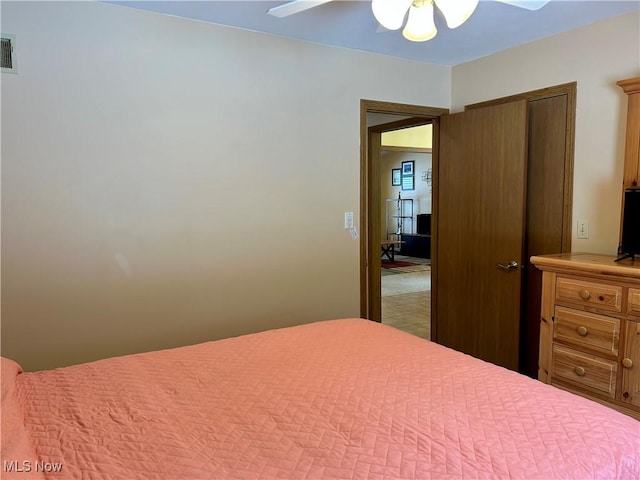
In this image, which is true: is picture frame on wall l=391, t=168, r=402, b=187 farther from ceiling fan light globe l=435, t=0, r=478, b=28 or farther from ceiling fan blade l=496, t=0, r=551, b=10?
ceiling fan light globe l=435, t=0, r=478, b=28

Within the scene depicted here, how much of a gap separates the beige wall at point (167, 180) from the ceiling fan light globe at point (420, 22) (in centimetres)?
113

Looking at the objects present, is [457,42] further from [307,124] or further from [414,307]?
[414,307]

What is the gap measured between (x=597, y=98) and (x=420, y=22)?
4.78 feet

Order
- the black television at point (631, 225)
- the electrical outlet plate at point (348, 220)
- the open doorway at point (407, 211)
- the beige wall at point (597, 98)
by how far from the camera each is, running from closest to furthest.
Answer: the black television at point (631, 225)
the beige wall at point (597, 98)
the electrical outlet plate at point (348, 220)
the open doorway at point (407, 211)

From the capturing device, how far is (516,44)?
3.05 m

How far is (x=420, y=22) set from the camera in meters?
1.91

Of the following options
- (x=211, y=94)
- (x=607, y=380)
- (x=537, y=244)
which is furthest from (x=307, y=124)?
(x=607, y=380)

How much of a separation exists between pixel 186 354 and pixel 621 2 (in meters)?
2.79

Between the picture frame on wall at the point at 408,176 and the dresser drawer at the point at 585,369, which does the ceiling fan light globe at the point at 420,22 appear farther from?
the picture frame on wall at the point at 408,176

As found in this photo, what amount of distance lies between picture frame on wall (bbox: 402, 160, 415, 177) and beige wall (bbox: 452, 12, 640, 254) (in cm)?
726

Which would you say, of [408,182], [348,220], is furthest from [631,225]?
[408,182]

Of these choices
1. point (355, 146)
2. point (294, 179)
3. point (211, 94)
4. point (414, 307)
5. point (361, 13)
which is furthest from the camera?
point (414, 307)

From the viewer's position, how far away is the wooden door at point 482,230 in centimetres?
306

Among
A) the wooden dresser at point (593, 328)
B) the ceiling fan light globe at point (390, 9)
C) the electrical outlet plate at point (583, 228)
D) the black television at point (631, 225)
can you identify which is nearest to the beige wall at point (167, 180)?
the ceiling fan light globe at point (390, 9)
